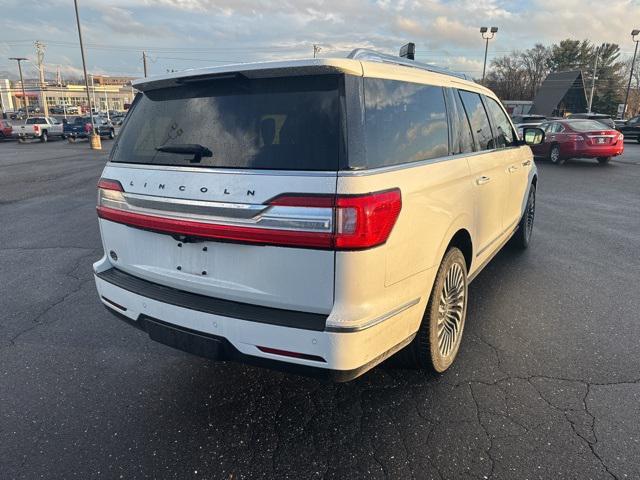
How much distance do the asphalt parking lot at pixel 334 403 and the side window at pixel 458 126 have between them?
1479 mm

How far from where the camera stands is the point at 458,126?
3219 mm

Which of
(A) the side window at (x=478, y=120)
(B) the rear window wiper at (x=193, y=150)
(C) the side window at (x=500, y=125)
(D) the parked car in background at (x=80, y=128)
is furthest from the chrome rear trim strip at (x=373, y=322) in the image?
(D) the parked car in background at (x=80, y=128)

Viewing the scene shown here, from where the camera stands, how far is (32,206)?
349 inches

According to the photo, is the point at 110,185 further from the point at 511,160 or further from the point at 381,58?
the point at 511,160

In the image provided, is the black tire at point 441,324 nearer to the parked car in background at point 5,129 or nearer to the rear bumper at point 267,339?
the rear bumper at point 267,339

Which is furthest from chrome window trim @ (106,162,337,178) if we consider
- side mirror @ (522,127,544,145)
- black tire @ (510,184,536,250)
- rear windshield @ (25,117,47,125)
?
rear windshield @ (25,117,47,125)

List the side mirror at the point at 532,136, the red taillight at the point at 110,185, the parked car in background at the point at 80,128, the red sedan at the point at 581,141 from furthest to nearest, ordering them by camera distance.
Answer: the parked car in background at the point at 80,128 → the red sedan at the point at 581,141 → the side mirror at the point at 532,136 → the red taillight at the point at 110,185

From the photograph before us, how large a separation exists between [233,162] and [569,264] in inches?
181

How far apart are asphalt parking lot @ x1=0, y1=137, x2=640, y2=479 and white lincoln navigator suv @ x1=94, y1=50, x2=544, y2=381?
1.64 feet

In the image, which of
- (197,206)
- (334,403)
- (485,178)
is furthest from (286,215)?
(485,178)

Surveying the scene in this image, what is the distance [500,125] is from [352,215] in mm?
3066

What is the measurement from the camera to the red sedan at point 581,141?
14.8 metres

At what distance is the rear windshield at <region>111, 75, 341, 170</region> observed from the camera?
6.81 ft

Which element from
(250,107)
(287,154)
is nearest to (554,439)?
(287,154)
